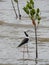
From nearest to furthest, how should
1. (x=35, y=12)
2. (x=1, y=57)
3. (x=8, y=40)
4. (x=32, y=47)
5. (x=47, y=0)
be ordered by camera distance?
(x=35, y=12)
(x=1, y=57)
(x=32, y=47)
(x=8, y=40)
(x=47, y=0)

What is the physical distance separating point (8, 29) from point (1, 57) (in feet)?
14.5

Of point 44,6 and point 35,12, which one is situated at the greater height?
point 35,12

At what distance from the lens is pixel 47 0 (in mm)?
23875

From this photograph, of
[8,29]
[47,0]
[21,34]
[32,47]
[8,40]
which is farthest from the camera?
[47,0]

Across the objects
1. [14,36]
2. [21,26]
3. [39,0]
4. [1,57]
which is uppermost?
[1,57]

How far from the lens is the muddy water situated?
9875 mm

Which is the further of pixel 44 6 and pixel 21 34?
pixel 44 6

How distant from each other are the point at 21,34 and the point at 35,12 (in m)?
4.10

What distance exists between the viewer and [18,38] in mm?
12617

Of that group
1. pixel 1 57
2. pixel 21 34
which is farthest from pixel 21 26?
pixel 1 57

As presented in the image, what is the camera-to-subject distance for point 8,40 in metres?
12.3

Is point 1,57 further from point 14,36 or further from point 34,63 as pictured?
point 14,36

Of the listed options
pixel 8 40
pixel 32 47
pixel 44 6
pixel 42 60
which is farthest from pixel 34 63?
pixel 44 6

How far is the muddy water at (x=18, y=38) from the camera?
32.4 feet
